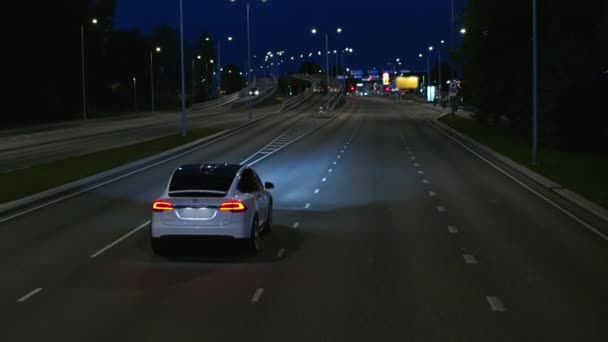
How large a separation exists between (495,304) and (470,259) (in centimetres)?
383

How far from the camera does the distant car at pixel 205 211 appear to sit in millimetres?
15602

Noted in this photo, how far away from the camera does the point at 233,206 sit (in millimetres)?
15742

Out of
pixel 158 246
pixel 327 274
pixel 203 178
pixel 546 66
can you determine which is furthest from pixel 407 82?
pixel 327 274

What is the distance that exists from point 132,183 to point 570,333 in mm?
22023

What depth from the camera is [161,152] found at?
44.1 meters

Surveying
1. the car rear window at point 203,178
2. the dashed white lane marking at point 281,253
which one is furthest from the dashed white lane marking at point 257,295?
the car rear window at point 203,178

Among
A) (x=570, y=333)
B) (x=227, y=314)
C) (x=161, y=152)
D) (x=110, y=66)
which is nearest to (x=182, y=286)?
(x=227, y=314)

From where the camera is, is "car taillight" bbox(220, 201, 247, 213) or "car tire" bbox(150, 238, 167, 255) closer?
"car taillight" bbox(220, 201, 247, 213)

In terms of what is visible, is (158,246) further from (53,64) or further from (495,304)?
(53,64)

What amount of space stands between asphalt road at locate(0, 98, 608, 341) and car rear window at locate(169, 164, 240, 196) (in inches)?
40.0

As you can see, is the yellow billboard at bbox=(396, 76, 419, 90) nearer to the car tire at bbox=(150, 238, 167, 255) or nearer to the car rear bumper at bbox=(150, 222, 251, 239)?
the car tire at bbox=(150, 238, 167, 255)

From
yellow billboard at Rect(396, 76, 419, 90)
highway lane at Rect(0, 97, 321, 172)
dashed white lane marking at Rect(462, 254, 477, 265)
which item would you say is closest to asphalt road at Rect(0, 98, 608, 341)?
dashed white lane marking at Rect(462, 254, 477, 265)

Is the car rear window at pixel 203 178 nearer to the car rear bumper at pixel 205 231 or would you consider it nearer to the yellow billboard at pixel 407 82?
the car rear bumper at pixel 205 231

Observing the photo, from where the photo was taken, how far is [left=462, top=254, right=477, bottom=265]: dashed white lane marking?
15.4 meters
